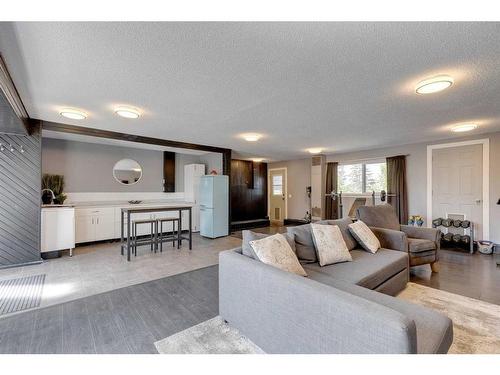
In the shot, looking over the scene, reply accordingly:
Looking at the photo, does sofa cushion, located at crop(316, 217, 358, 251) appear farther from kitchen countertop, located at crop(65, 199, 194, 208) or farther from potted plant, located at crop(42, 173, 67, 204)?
potted plant, located at crop(42, 173, 67, 204)

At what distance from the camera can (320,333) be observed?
1.17 m

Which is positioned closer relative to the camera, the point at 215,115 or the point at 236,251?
the point at 236,251

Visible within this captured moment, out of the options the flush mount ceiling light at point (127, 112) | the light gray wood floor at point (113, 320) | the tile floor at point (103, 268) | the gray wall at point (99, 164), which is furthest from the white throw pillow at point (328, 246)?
the gray wall at point (99, 164)

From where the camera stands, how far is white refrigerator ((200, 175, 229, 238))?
18.2 feet

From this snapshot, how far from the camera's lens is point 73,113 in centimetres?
325

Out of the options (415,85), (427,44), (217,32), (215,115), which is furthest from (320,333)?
(215,115)

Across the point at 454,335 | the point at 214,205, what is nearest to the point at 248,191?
the point at 214,205

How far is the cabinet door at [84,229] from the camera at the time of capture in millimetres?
4609

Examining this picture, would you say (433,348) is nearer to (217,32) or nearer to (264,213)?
(217,32)

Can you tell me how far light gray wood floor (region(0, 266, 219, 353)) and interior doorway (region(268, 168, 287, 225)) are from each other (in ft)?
19.7

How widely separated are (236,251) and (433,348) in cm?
140

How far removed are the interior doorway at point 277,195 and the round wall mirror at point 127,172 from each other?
16.0ft

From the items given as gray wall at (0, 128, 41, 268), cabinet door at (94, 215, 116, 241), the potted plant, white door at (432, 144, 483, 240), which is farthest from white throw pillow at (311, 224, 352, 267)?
the potted plant

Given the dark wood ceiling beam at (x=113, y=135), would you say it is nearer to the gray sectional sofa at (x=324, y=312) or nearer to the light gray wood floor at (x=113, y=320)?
the light gray wood floor at (x=113, y=320)
